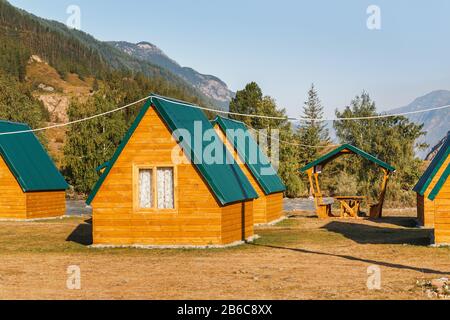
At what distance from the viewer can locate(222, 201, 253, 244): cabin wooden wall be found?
74.5 ft

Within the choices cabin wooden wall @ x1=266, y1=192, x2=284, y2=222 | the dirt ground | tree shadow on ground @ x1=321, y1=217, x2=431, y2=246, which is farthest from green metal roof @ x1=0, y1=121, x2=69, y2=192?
tree shadow on ground @ x1=321, y1=217, x2=431, y2=246

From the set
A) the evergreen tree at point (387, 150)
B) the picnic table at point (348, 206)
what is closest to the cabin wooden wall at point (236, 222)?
the picnic table at point (348, 206)

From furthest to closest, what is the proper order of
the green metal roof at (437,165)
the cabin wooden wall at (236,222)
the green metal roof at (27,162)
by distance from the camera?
the green metal roof at (27,162) → the green metal roof at (437,165) → the cabin wooden wall at (236,222)

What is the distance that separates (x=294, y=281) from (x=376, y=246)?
800cm

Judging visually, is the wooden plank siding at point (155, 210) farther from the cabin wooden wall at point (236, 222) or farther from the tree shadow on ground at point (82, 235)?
the tree shadow on ground at point (82, 235)

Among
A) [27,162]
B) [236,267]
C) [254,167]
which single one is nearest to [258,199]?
[254,167]

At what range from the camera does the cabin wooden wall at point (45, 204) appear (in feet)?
118

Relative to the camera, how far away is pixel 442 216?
2164 centimetres

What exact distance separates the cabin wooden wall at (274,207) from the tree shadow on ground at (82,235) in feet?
29.9

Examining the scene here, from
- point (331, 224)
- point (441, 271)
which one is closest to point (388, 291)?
point (441, 271)

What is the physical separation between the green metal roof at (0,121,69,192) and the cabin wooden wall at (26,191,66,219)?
418 mm

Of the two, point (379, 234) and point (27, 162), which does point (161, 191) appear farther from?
point (27, 162)

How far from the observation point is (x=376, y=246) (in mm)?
22203
